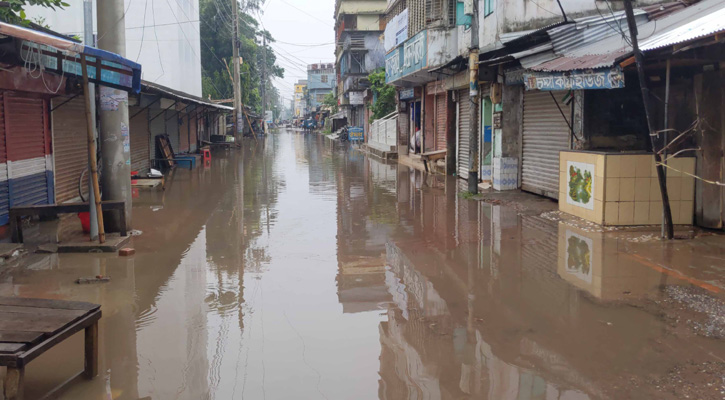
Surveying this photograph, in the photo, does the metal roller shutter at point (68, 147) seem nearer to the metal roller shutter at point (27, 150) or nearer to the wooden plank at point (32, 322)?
the metal roller shutter at point (27, 150)

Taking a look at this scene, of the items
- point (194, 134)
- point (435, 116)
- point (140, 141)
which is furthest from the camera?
point (194, 134)

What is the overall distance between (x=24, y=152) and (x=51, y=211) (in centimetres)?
229

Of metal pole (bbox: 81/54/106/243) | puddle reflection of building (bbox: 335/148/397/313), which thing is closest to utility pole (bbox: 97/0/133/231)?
metal pole (bbox: 81/54/106/243)

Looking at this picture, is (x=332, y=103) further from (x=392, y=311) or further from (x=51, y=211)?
(x=392, y=311)

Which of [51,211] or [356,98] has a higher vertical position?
[356,98]

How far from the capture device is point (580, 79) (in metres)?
9.64

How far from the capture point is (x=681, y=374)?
457cm

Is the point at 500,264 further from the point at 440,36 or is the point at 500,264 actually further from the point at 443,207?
the point at 440,36

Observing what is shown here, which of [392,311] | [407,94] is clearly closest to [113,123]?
[392,311]

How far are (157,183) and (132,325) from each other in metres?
11.7

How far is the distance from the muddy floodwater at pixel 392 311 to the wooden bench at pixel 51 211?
593 mm

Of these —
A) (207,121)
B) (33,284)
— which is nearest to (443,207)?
(33,284)

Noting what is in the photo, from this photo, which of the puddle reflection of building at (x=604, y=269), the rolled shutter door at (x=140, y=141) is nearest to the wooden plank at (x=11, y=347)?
the puddle reflection of building at (x=604, y=269)

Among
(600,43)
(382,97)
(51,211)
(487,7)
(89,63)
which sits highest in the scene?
(487,7)
